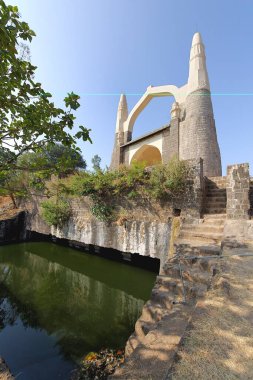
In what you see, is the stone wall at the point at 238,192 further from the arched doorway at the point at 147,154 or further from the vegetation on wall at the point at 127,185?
the arched doorway at the point at 147,154

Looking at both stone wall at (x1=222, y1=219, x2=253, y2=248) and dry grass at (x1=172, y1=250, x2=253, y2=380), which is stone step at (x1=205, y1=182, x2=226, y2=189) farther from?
dry grass at (x1=172, y1=250, x2=253, y2=380)

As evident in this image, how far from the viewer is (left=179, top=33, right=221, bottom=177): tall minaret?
35.4 ft

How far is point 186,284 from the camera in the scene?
3381 mm

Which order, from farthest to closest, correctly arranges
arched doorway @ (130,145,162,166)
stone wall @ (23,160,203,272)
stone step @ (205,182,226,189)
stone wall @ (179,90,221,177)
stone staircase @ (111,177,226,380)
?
arched doorway @ (130,145,162,166), stone wall @ (179,90,221,177), stone step @ (205,182,226,189), stone wall @ (23,160,203,272), stone staircase @ (111,177,226,380)

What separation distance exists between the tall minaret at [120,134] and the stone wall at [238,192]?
12.5m

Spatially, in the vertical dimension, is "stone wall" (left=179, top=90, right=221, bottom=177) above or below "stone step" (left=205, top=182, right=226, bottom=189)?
above

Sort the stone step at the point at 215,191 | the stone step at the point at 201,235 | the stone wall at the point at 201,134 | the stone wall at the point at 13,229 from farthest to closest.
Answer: the stone wall at the point at 13,229, the stone wall at the point at 201,134, the stone step at the point at 215,191, the stone step at the point at 201,235

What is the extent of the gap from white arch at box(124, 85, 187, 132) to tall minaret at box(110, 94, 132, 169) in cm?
53

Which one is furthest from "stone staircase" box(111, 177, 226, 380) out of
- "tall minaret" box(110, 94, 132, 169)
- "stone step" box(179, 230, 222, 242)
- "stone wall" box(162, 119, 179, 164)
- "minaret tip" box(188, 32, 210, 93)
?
"tall minaret" box(110, 94, 132, 169)

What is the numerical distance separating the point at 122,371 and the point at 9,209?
1587cm

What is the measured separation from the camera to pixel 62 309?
516 centimetres

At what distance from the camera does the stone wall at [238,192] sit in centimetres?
536

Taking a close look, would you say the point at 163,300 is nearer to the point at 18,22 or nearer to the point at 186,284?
the point at 186,284

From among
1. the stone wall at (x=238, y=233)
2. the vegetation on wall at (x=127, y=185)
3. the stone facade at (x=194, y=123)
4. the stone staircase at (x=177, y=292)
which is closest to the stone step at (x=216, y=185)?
the stone staircase at (x=177, y=292)
